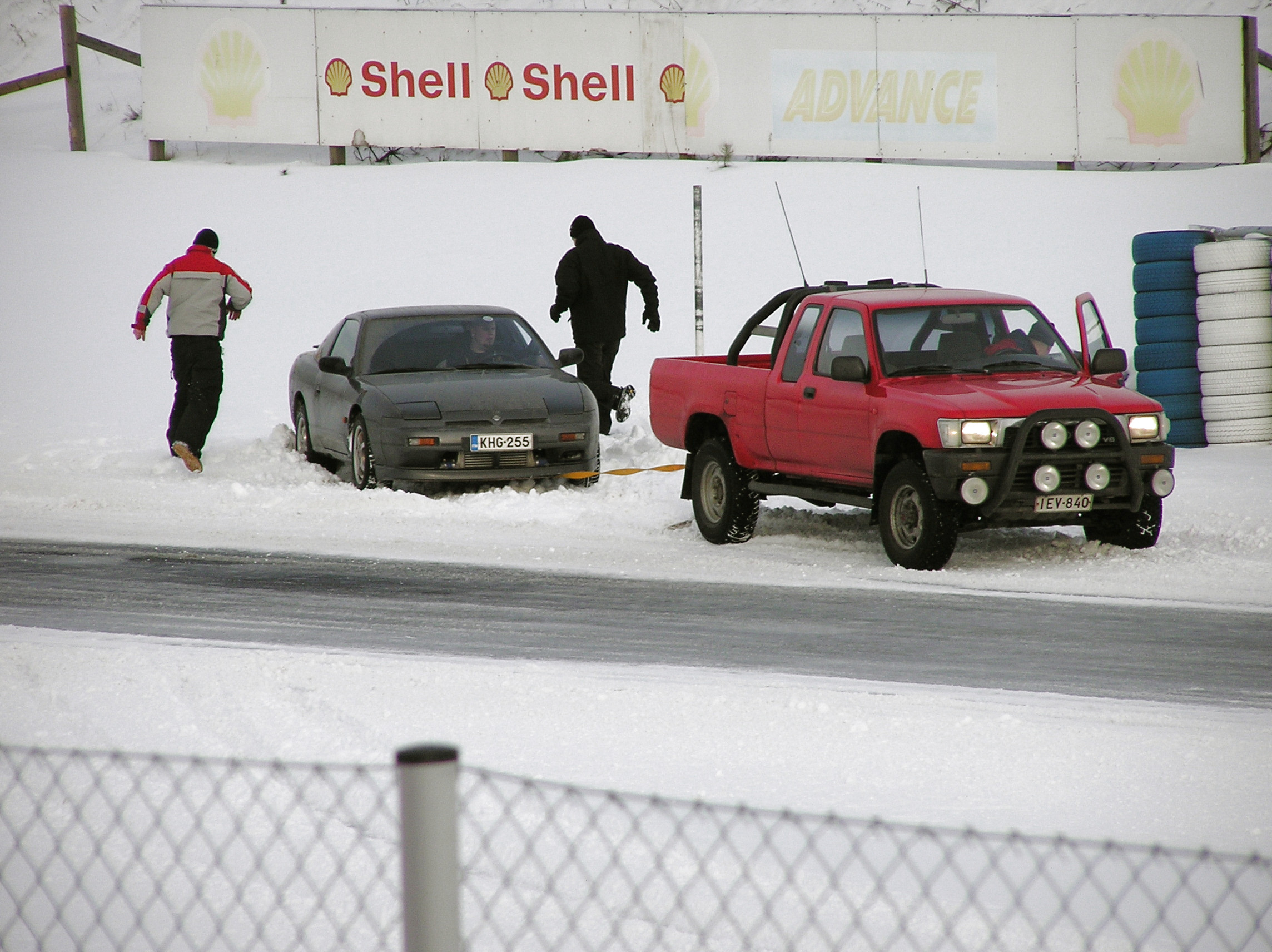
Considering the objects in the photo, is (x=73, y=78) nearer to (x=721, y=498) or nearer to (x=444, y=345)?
(x=444, y=345)

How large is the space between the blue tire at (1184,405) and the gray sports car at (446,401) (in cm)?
618

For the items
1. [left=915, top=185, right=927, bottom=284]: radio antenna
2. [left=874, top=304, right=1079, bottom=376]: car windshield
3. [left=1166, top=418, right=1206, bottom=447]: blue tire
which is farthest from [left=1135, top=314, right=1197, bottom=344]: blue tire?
[left=874, top=304, right=1079, bottom=376]: car windshield

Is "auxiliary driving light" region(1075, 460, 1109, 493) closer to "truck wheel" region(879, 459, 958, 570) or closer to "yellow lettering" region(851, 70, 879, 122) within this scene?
A: "truck wheel" region(879, 459, 958, 570)

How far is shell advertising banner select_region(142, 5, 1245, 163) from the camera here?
2475cm

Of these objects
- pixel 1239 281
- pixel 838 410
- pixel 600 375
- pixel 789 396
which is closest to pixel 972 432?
pixel 838 410

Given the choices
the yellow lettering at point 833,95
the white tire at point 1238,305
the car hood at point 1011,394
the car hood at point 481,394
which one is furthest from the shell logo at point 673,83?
the car hood at point 1011,394

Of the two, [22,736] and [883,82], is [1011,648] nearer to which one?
[22,736]

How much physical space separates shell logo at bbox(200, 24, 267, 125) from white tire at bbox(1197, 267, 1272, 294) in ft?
53.1

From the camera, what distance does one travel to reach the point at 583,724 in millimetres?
5723

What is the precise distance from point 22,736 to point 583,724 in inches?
79.5

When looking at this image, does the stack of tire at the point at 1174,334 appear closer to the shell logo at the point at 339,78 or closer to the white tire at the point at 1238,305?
the white tire at the point at 1238,305

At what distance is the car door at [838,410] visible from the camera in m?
9.62

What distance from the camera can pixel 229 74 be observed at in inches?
1001

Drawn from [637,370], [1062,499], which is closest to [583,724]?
[1062,499]
